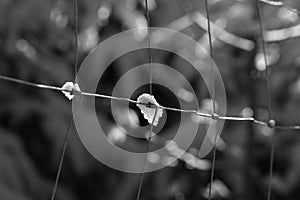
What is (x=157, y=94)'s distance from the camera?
1494 mm

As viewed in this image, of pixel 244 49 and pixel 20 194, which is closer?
pixel 20 194

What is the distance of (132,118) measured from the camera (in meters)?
1.45

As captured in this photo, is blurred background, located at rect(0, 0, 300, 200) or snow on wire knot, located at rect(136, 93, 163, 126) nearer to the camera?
snow on wire knot, located at rect(136, 93, 163, 126)

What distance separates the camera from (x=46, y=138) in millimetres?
1489

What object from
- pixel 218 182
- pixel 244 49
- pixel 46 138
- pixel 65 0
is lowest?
pixel 218 182

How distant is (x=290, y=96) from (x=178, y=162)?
280mm

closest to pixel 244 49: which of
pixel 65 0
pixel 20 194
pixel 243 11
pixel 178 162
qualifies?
pixel 243 11

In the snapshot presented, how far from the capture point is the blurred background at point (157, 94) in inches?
57.2

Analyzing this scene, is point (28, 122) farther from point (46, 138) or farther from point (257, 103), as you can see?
point (257, 103)

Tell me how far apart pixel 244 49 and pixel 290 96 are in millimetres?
142

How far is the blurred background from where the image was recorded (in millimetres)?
1453

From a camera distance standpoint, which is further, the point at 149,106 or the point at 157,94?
the point at 157,94

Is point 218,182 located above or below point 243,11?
below

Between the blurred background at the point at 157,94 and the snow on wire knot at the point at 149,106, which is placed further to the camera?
the blurred background at the point at 157,94
